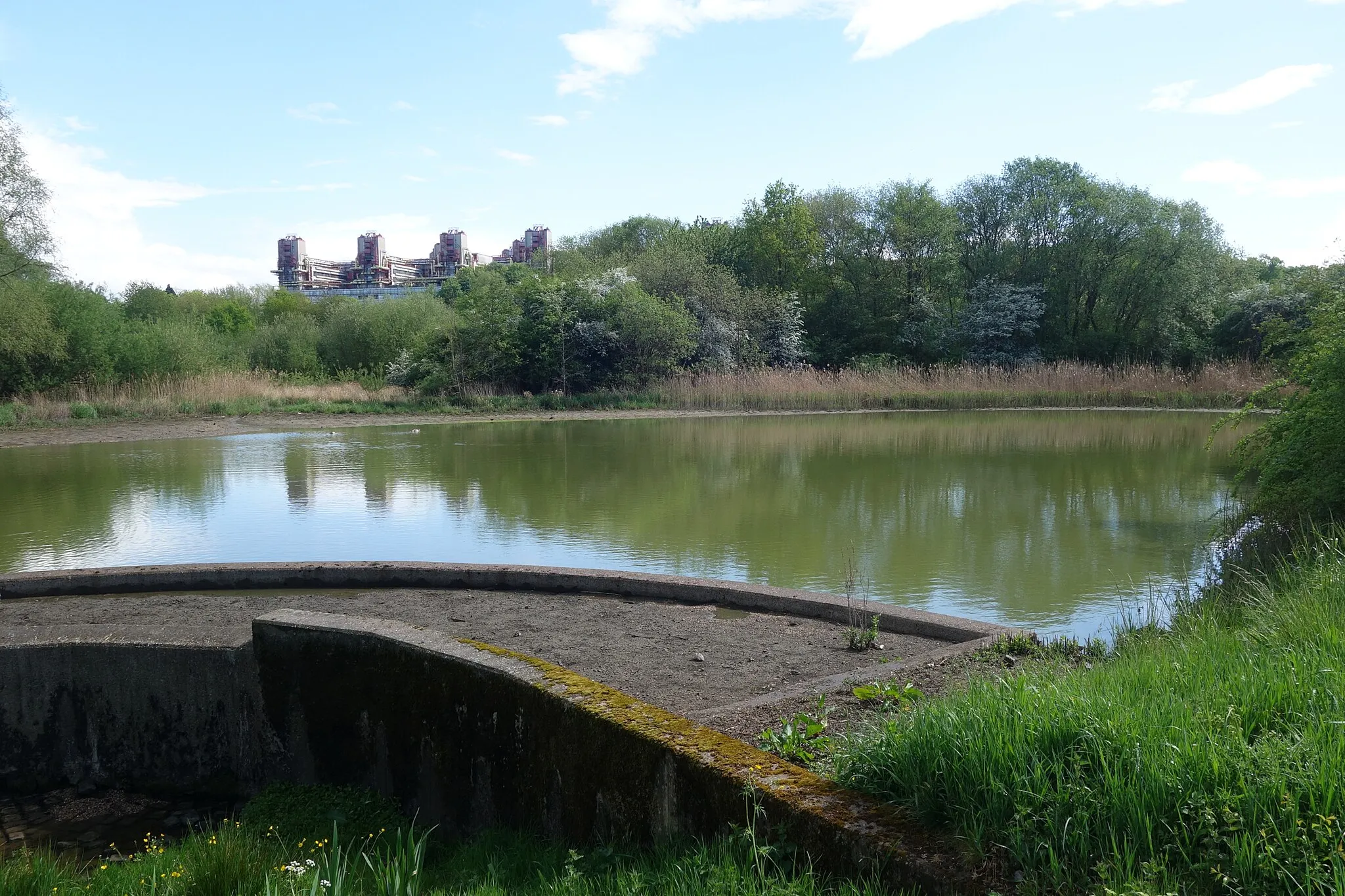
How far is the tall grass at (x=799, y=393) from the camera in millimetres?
33219

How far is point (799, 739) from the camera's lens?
3.84m

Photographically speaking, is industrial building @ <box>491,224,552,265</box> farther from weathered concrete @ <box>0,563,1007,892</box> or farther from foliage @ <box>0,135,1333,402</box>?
weathered concrete @ <box>0,563,1007,892</box>

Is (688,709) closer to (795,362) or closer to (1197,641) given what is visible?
(1197,641)

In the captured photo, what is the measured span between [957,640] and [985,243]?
164 feet

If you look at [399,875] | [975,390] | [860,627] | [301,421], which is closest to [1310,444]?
[860,627]

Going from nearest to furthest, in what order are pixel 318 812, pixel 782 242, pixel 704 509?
pixel 318 812, pixel 704 509, pixel 782 242

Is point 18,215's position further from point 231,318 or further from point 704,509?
point 231,318

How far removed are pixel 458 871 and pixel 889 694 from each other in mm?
1980

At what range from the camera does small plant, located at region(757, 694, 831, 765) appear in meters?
3.69

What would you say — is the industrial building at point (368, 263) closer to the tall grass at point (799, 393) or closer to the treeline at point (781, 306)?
the treeline at point (781, 306)

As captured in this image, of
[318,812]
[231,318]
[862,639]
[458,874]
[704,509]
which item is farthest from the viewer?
[231,318]

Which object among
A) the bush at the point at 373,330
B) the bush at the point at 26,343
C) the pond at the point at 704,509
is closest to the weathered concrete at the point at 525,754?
the pond at the point at 704,509

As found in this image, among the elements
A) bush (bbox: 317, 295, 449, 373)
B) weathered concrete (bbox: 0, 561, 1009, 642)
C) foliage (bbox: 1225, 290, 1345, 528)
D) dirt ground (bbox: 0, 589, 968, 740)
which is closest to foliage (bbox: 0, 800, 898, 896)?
dirt ground (bbox: 0, 589, 968, 740)

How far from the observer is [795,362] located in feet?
150
